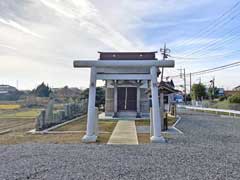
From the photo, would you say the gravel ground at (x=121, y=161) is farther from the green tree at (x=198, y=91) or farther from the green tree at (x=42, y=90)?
the green tree at (x=42, y=90)

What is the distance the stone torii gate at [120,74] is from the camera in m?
7.95

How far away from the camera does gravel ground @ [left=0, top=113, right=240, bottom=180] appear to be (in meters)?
4.16

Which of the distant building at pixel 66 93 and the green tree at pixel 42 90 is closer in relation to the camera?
the distant building at pixel 66 93

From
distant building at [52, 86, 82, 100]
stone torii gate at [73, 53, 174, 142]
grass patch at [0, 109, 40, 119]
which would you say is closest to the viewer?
stone torii gate at [73, 53, 174, 142]

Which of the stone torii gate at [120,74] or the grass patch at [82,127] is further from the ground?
the stone torii gate at [120,74]

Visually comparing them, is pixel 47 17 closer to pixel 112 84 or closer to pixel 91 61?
pixel 91 61

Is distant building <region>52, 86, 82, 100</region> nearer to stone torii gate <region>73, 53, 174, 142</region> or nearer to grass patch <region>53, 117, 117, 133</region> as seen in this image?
grass patch <region>53, 117, 117, 133</region>

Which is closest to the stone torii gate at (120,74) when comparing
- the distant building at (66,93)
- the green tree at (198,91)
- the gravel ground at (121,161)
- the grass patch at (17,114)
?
the gravel ground at (121,161)

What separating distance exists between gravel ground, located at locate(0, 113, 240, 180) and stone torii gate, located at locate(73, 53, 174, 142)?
3.52ft

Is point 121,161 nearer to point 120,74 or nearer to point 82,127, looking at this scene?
point 120,74

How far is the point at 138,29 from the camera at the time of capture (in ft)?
46.2

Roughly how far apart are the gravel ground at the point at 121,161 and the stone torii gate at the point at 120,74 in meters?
1.07

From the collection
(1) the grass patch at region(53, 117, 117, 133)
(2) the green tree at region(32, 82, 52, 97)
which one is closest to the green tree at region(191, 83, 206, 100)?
(2) the green tree at region(32, 82, 52, 97)

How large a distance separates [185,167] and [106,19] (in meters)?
8.81
